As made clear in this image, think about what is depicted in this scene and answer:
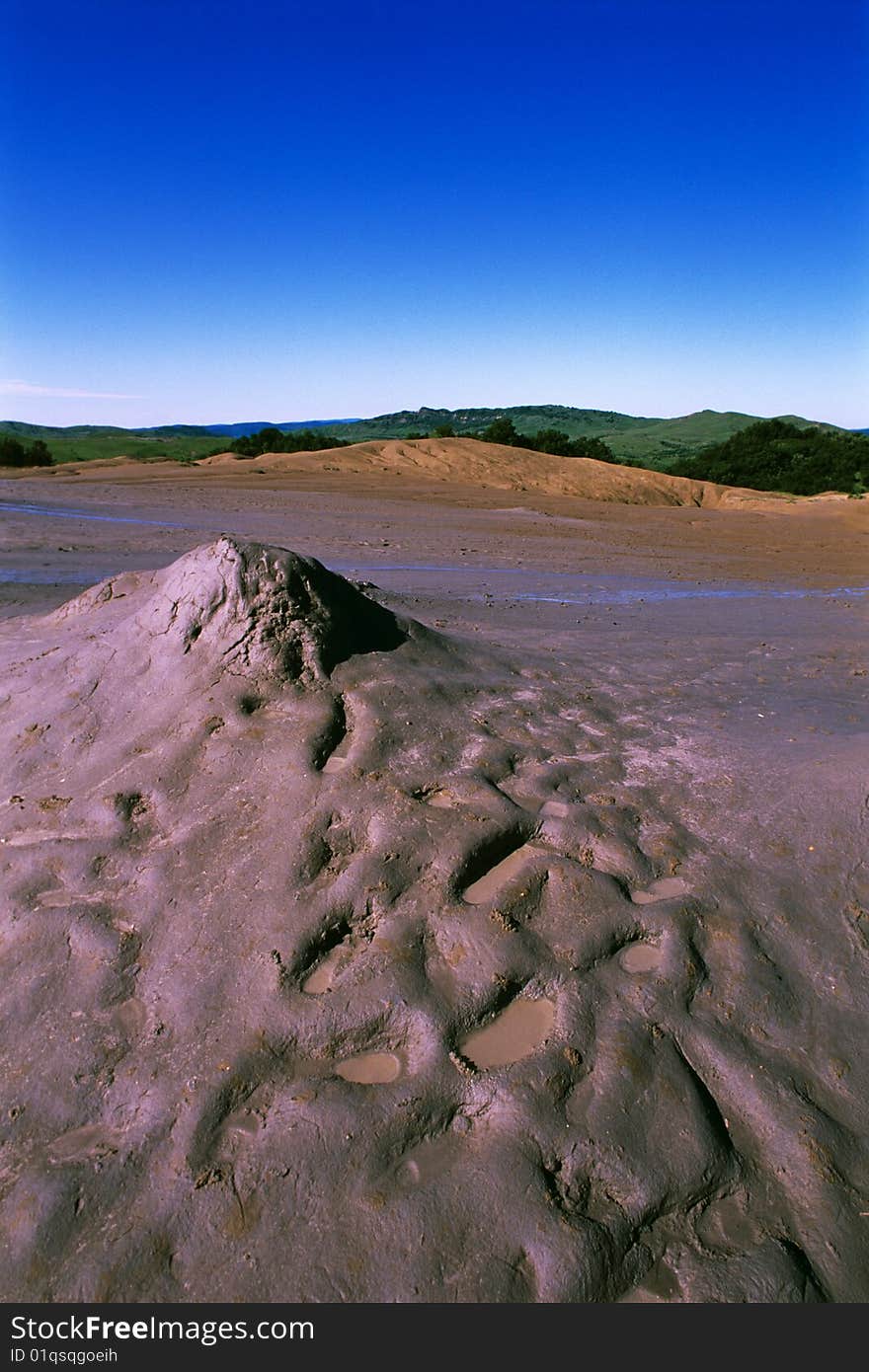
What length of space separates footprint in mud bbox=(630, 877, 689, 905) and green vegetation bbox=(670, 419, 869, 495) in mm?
35184

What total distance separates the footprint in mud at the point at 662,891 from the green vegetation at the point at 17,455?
31488 mm

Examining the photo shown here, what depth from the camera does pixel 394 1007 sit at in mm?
2494

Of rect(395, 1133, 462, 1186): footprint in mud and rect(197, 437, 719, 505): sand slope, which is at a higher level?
rect(197, 437, 719, 505): sand slope

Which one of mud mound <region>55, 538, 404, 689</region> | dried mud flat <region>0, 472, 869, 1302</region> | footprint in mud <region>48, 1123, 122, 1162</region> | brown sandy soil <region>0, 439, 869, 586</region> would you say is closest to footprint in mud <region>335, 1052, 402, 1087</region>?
dried mud flat <region>0, 472, 869, 1302</region>

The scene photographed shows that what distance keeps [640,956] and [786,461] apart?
131ft

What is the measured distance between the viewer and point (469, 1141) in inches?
85.0

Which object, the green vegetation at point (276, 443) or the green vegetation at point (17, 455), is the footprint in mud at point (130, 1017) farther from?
the green vegetation at point (276, 443)

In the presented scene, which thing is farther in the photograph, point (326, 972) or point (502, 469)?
point (502, 469)

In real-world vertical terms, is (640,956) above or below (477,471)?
below

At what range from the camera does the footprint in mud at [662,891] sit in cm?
291

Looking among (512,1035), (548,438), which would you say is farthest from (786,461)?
(512,1035)

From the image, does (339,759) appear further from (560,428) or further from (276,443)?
(560,428)

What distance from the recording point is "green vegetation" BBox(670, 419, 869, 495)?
1401 inches

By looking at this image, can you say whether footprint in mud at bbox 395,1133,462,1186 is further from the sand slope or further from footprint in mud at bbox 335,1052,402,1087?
the sand slope
